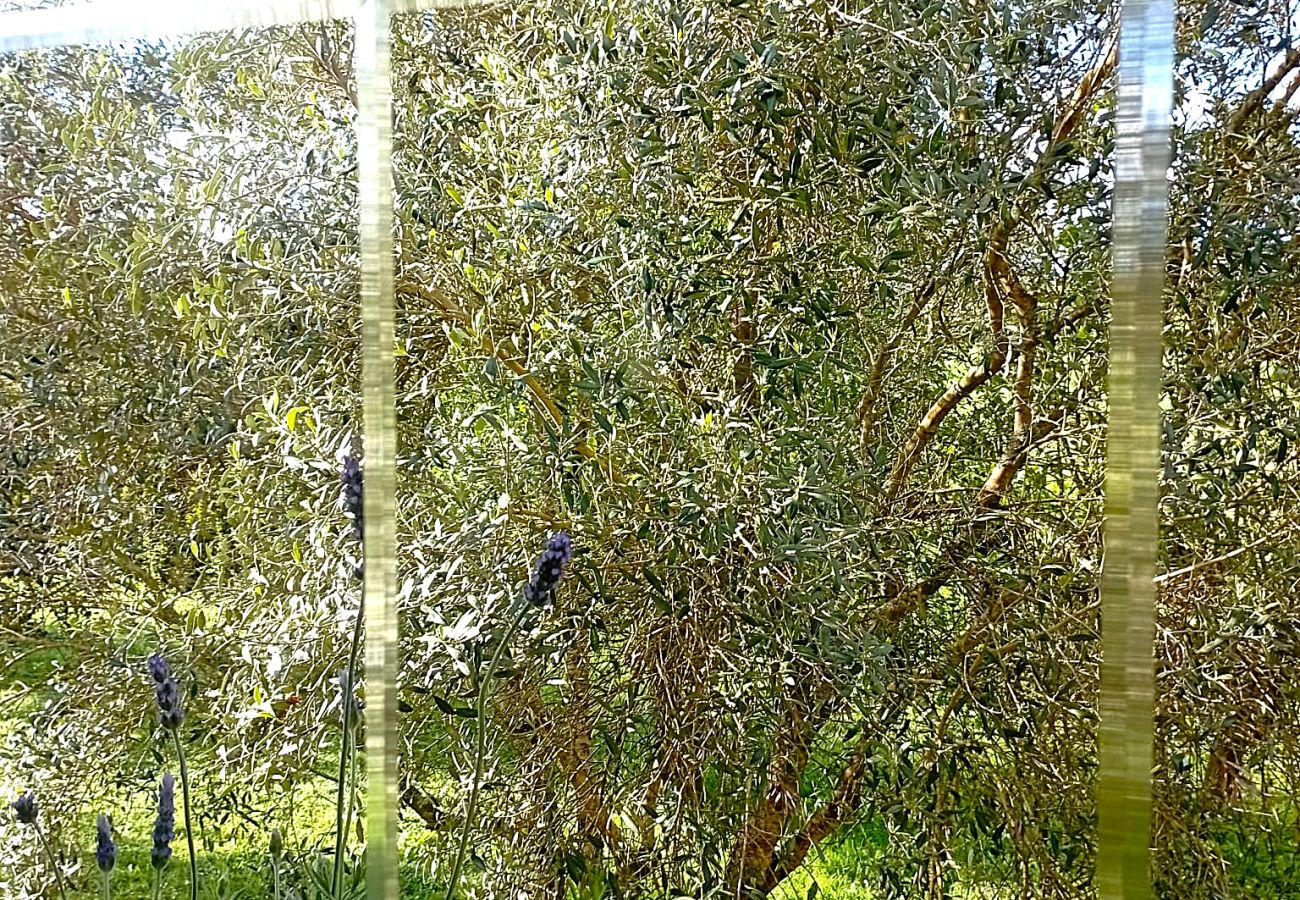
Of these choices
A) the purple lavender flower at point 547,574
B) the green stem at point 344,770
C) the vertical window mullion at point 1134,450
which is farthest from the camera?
the green stem at point 344,770

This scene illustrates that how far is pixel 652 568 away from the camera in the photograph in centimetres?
93

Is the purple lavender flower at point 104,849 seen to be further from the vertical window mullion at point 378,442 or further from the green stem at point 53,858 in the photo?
the vertical window mullion at point 378,442

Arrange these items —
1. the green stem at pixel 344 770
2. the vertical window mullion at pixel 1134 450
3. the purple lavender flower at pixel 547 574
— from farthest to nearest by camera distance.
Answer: the green stem at pixel 344 770 → the purple lavender flower at pixel 547 574 → the vertical window mullion at pixel 1134 450

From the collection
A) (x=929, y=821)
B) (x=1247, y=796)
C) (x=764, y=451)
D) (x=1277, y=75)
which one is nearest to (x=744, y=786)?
(x=929, y=821)

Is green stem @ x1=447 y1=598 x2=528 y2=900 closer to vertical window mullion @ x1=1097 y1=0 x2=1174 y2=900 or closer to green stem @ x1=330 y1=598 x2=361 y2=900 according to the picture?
green stem @ x1=330 y1=598 x2=361 y2=900

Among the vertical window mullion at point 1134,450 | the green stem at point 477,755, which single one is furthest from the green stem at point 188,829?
the vertical window mullion at point 1134,450

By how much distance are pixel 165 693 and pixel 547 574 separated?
1.35ft

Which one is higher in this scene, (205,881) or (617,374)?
(617,374)

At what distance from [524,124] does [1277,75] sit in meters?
0.65

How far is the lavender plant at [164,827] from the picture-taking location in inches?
38.1

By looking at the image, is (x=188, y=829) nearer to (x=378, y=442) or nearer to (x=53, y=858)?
(x=53, y=858)

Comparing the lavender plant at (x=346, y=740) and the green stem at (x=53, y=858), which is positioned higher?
the lavender plant at (x=346, y=740)

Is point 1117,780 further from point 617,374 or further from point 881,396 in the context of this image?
point 617,374

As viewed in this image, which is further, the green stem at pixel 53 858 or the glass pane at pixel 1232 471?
the green stem at pixel 53 858
